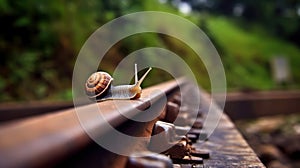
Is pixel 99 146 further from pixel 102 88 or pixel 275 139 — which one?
pixel 275 139

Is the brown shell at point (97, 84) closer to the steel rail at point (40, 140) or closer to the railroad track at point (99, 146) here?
the railroad track at point (99, 146)

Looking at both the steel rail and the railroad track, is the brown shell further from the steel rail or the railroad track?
the steel rail

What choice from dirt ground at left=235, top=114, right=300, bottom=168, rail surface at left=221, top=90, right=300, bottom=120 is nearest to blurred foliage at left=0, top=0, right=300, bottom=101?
dirt ground at left=235, top=114, right=300, bottom=168

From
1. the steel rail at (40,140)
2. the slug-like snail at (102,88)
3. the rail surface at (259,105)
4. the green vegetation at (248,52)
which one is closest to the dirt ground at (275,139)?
the rail surface at (259,105)

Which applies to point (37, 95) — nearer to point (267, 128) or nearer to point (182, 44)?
point (267, 128)

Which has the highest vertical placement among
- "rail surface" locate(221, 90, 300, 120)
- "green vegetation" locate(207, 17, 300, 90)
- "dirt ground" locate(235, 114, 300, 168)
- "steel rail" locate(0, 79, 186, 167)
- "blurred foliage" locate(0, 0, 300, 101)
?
"green vegetation" locate(207, 17, 300, 90)
